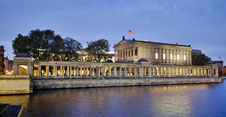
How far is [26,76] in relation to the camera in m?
42.8

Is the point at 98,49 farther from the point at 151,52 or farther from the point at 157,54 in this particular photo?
the point at 157,54

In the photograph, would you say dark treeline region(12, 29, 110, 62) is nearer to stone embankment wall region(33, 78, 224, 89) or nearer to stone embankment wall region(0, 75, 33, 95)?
stone embankment wall region(33, 78, 224, 89)

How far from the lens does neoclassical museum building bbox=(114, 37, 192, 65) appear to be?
97000mm

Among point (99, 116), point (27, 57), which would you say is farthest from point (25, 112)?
point (27, 57)

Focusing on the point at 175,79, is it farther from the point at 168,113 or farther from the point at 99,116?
the point at 99,116

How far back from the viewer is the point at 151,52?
101750mm

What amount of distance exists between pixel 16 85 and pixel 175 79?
54.5 meters

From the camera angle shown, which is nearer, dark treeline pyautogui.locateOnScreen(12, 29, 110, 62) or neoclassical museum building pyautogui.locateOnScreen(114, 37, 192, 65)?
dark treeline pyautogui.locateOnScreen(12, 29, 110, 62)

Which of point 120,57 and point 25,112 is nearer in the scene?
point 25,112

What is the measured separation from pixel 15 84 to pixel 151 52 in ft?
240

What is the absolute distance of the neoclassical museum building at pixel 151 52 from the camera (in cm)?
9700

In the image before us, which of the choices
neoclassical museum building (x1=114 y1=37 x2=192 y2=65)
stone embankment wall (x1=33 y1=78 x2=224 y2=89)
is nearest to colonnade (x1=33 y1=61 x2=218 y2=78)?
stone embankment wall (x1=33 y1=78 x2=224 y2=89)

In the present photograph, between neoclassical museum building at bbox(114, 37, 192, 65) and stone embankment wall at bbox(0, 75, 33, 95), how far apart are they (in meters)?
60.3

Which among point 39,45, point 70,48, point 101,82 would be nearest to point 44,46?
point 39,45
